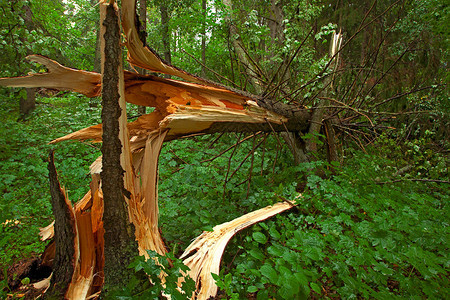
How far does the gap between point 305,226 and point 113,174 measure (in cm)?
177

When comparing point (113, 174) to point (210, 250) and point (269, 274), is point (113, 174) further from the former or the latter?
point (269, 274)

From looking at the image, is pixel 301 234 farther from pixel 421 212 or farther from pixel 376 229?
pixel 421 212

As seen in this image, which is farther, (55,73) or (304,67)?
(304,67)

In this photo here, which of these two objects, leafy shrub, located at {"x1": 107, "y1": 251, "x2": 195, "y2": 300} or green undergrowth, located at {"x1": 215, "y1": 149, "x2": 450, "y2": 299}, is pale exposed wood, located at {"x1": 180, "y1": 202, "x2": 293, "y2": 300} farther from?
leafy shrub, located at {"x1": 107, "y1": 251, "x2": 195, "y2": 300}

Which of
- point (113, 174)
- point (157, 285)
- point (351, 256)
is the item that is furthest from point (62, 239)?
point (351, 256)

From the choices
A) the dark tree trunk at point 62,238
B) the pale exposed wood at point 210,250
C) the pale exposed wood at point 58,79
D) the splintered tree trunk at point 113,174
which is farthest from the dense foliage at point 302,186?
the pale exposed wood at point 58,79

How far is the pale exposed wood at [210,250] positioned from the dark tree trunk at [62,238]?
2.77 feet

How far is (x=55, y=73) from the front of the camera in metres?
1.96

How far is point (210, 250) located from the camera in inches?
84.7

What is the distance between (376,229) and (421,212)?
2.53 feet

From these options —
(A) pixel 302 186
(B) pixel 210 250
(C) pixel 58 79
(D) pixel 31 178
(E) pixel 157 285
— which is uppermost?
(C) pixel 58 79

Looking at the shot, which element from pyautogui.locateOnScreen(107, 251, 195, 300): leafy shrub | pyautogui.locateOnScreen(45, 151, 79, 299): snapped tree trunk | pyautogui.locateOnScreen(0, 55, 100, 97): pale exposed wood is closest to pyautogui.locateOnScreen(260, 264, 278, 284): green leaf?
pyautogui.locateOnScreen(107, 251, 195, 300): leafy shrub

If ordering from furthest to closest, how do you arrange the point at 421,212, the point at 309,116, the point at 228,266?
1. the point at 309,116
2. the point at 421,212
3. the point at 228,266

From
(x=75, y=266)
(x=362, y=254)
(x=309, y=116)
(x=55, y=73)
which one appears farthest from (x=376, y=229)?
(x=55, y=73)
